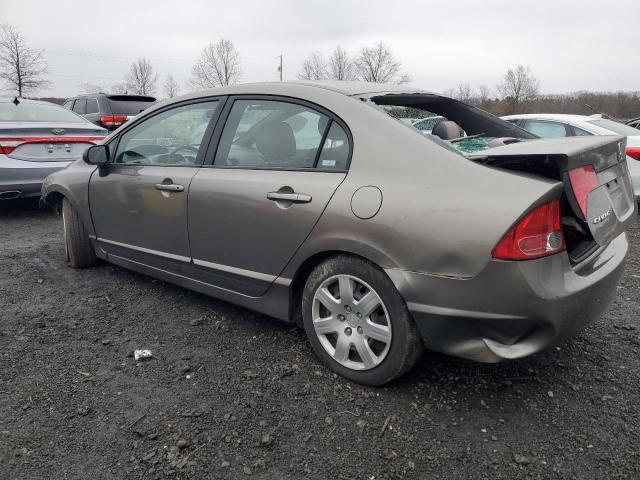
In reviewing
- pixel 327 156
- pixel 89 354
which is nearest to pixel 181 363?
pixel 89 354

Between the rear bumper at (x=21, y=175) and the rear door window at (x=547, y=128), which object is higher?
the rear door window at (x=547, y=128)

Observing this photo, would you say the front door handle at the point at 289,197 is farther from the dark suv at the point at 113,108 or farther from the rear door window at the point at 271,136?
the dark suv at the point at 113,108

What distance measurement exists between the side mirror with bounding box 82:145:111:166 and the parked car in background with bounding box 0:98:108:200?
272cm

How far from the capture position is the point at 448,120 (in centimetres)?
334

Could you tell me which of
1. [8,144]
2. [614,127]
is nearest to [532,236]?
[8,144]

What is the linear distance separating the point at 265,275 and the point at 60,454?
1.27 m

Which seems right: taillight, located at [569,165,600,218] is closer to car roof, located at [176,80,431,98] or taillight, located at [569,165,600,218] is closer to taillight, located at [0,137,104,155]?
car roof, located at [176,80,431,98]

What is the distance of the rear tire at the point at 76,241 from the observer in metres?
4.20

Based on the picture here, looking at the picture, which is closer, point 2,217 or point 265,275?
point 265,275

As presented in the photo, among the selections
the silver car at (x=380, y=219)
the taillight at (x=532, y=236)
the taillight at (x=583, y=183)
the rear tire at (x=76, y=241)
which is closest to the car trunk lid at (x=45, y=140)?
the rear tire at (x=76, y=241)

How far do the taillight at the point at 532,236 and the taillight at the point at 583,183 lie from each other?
12cm

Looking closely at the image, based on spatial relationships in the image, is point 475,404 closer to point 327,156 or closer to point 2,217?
point 327,156

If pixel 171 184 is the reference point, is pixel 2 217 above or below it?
below

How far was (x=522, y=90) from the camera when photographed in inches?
2386
